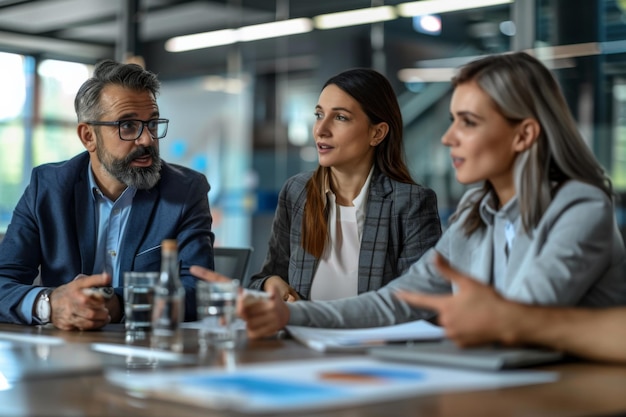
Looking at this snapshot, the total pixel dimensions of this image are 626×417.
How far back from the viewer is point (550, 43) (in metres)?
5.09

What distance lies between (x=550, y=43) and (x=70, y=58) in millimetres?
4799

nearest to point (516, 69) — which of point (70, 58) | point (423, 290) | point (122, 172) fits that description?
point (423, 290)

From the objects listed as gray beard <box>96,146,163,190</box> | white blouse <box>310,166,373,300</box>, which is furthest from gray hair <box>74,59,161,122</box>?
white blouse <box>310,166,373,300</box>

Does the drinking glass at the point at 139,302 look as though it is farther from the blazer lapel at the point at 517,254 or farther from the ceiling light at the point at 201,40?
the ceiling light at the point at 201,40

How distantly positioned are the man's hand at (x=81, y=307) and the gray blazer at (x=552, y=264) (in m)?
0.48

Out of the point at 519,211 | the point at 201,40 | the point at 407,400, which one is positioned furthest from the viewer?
the point at 201,40

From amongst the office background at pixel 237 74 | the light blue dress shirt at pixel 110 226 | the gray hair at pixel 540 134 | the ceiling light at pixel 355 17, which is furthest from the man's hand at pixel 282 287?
the ceiling light at pixel 355 17

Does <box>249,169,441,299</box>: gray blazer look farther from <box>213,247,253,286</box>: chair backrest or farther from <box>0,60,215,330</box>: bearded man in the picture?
<box>0,60,215,330</box>: bearded man

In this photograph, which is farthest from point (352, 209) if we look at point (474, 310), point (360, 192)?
point (474, 310)

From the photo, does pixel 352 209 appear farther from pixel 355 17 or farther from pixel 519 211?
pixel 355 17

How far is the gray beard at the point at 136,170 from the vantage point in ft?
9.16

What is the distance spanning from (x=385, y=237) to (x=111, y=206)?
0.89 m

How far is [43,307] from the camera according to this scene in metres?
2.25

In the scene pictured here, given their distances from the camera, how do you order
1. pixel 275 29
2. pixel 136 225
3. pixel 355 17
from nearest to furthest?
pixel 136 225, pixel 355 17, pixel 275 29
